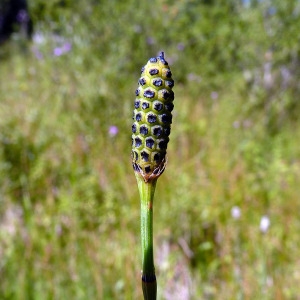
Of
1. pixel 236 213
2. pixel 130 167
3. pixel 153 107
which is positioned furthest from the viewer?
pixel 130 167

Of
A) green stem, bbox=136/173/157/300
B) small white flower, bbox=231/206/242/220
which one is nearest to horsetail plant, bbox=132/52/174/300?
green stem, bbox=136/173/157/300

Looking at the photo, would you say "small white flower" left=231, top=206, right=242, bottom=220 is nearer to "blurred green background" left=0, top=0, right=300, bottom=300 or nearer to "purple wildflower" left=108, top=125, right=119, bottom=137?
"blurred green background" left=0, top=0, right=300, bottom=300

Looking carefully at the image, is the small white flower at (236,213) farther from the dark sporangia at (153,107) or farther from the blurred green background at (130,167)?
the dark sporangia at (153,107)

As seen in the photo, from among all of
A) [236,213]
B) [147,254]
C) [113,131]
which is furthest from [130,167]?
[147,254]

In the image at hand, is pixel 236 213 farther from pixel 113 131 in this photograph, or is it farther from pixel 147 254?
pixel 147 254

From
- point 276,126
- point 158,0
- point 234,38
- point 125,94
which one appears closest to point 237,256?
point 125,94

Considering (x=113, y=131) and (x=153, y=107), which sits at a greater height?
(x=113, y=131)

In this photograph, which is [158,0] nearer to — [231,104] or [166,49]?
[166,49]

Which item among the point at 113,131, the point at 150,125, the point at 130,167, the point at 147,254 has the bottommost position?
the point at 147,254
